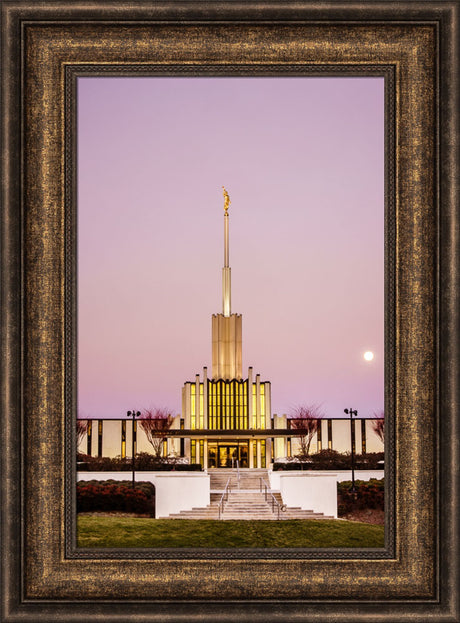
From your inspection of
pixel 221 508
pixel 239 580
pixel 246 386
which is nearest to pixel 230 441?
pixel 246 386

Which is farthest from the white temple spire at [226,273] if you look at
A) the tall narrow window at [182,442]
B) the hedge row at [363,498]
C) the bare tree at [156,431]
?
the tall narrow window at [182,442]

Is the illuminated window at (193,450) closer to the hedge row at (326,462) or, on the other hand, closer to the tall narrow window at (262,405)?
the tall narrow window at (262,405)

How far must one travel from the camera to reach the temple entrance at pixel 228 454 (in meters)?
25.5

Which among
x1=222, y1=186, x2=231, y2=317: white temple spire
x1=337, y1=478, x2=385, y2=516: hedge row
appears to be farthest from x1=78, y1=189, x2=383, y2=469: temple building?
x1=337, y1=478, x2=385, y2=516: hedge row

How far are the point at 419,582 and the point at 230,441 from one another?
72.4ft

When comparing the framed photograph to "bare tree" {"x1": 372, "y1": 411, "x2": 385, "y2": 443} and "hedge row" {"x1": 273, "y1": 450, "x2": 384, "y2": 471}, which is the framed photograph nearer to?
"bare tree" {"x1": 372, "y1": 411, "x2": 385, "y2": 443}

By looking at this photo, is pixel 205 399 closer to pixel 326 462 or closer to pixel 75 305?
pixel 326 462

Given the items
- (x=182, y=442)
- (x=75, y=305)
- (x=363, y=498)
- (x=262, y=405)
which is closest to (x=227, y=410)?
(x=262, y=405)

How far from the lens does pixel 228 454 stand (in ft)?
85.6

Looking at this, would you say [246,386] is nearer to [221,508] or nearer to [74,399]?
[221,508]

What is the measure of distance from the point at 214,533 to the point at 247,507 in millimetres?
5606

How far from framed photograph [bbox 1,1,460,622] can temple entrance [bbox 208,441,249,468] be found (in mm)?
20356

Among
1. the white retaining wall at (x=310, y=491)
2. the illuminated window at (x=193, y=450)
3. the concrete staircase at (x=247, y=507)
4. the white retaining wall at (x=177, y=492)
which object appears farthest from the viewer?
the illuminated window at (x=193, y=450)

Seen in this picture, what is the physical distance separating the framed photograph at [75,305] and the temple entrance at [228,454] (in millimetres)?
20356
